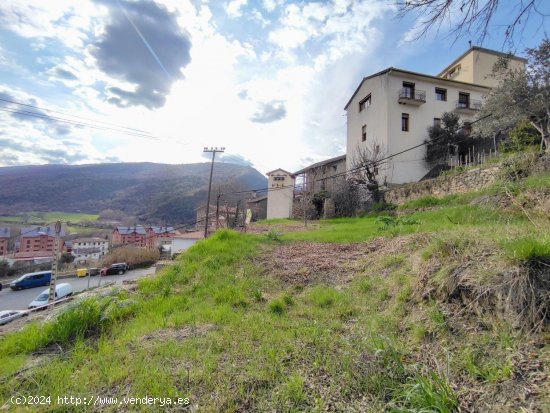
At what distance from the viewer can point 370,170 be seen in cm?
2172

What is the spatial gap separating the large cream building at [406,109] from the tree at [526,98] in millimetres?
7529

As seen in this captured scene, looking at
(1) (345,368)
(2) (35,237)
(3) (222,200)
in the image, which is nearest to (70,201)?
(2) (35,237)

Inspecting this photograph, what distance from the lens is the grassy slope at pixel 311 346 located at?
82.3 inches

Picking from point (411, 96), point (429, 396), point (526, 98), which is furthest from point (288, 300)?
point (411, 96)

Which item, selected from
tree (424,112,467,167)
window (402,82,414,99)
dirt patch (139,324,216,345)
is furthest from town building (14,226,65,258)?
tree (424,112,467,167)

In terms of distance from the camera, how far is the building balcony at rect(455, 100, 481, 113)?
22.7 metres

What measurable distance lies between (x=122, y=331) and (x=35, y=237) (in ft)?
167

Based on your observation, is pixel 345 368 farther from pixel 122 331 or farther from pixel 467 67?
pixel 467 67

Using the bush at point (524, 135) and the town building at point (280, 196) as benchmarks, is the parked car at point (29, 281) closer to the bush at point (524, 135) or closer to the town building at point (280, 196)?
the town building at point (280, 196)

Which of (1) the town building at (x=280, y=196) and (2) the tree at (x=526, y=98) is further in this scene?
(1) the town building at (x=280, y=196)

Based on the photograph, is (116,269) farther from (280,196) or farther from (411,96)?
(411,96)

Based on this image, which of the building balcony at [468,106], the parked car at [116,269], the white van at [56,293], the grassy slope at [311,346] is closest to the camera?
the grassy slope at [311,346]

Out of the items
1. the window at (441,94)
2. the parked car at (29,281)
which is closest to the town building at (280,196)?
the window at (441,94)

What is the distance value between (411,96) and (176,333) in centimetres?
2574
